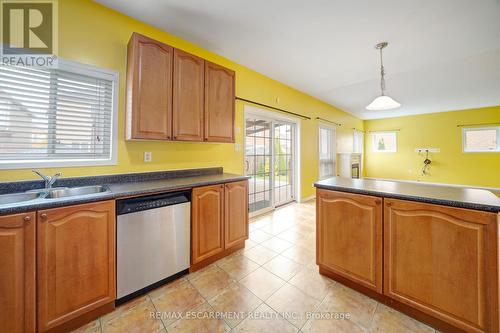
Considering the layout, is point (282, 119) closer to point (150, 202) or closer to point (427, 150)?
point (150, 202)

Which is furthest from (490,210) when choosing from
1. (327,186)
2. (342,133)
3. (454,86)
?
(342,133)

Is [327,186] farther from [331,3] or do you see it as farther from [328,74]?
[328,74]

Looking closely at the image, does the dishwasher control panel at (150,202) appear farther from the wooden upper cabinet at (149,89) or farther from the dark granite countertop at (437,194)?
the dark granite countertop at (437,194)

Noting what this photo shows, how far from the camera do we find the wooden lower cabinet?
1.90m

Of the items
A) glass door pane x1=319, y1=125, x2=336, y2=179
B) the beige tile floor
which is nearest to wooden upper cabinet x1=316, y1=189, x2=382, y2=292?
the beige tile floor

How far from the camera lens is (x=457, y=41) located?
2.38 meters

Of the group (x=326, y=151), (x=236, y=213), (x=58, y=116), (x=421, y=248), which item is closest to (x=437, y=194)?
(x=421, y=248)

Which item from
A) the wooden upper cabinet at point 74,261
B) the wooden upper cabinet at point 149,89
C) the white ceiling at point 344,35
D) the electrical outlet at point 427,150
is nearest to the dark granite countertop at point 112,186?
the wooden upper cabinet at point 74,261

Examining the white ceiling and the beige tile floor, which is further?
the white ceiling

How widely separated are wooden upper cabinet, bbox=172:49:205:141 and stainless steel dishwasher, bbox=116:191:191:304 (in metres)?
0.71

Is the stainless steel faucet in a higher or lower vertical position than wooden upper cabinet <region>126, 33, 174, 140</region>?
lower

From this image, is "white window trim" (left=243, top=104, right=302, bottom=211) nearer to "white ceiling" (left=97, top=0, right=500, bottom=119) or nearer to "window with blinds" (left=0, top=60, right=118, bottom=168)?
"white ceiling" (left=97, top=0, right=500, bottom=119)

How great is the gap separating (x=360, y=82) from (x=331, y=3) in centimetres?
241

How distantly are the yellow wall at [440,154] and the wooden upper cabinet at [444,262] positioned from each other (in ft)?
23.1
